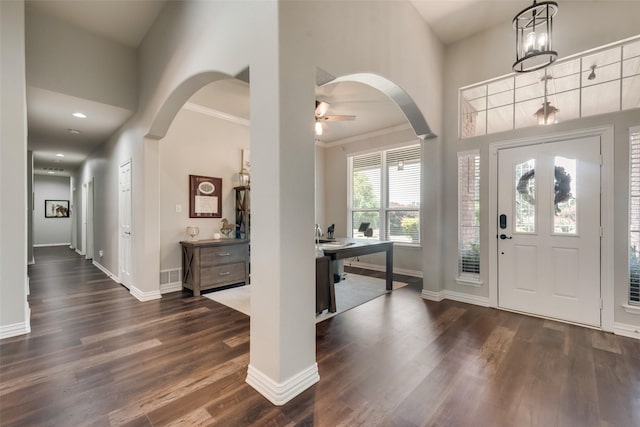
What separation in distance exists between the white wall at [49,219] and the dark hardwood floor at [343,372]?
957cm

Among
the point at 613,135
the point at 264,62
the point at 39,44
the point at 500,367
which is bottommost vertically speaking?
the point at 500,367

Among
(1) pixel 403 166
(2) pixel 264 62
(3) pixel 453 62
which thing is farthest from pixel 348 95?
(2) pixel 264 62

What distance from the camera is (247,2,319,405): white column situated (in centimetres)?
178

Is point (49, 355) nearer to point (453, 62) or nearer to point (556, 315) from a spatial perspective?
point (556, 315)

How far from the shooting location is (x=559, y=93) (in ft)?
10.3

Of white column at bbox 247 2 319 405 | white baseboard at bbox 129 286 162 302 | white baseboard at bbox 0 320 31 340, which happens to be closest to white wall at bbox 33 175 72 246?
white baseboard at bbox 129 286 162 302

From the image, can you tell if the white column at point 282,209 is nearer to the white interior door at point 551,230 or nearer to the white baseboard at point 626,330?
the white interior door at point 551,230

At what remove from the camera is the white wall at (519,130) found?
2.75 metres

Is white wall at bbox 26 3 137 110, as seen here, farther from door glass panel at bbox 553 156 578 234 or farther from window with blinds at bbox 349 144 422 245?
door glass panel at bbox 553 156 578 234

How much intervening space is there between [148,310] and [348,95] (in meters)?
3.95

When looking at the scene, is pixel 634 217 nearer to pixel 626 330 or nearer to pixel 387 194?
pixel 626 330

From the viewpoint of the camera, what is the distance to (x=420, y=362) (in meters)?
2.24

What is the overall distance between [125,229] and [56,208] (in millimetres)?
8994

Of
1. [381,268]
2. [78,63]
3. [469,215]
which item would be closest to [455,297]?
[469,215]
